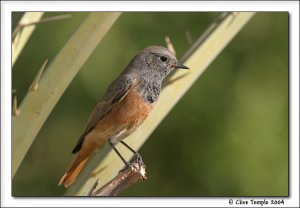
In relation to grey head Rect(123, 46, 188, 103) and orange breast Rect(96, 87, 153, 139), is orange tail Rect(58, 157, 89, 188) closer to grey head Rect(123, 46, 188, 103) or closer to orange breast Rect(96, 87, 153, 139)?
orange breast Rect(96, 87, 153, 139)

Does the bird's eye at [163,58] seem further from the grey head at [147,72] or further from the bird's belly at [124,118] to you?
the bird's belly at [124,118]

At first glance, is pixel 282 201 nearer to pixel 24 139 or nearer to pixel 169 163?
pixel 169 163

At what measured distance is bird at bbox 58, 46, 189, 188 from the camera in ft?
8.76

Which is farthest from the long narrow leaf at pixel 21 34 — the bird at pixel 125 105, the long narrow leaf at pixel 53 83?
the bird at pixel 125 105

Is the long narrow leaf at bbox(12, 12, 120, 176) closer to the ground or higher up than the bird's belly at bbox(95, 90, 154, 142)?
higher up

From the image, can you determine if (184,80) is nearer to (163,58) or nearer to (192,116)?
(163,58)

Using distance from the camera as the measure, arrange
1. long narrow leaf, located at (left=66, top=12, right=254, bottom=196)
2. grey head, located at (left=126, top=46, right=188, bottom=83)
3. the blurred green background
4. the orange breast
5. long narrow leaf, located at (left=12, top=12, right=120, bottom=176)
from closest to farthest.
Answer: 1. long narrow leaf, located at (left=12, top=12, right=120, bottom=176)
2. long narrow leaf, located at (left=66, top=12, right=254, bottom=196)
3. the orange breast
4. grey head, located at (left=126, top=46, right=188, bottom=83)
5. the blurred green background

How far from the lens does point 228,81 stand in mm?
3162

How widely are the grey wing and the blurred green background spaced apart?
19 cm

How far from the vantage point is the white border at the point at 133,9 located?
267cm

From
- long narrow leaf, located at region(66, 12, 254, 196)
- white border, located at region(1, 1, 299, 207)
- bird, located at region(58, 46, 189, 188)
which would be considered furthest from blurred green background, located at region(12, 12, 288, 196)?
long narrow leaf, located at region(66, 12, 254, 196)

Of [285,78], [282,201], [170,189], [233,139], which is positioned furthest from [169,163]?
[285,78]

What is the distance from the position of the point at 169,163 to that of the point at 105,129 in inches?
15.9

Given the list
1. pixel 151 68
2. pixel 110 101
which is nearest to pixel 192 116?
pixel 151 68
